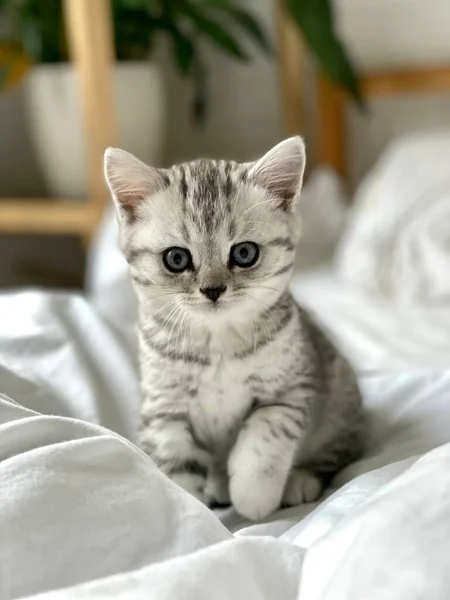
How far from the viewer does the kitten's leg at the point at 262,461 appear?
751mm

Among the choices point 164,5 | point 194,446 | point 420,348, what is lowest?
point 420,348

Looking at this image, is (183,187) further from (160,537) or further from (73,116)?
(73,116)

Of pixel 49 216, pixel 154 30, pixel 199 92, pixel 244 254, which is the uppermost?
pixel 154 30

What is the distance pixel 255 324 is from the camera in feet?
2.66

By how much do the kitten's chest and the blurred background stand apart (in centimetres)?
115

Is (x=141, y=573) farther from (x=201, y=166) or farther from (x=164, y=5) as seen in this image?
(x=164, y=5)

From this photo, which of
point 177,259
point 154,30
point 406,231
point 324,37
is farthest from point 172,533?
point 154,30

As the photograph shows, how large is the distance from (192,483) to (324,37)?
141 cm

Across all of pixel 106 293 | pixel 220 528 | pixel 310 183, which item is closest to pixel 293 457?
pixel 220 528

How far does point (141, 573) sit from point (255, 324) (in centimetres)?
36

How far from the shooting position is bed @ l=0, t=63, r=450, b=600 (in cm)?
49

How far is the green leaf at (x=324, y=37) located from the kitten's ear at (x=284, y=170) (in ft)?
3.81

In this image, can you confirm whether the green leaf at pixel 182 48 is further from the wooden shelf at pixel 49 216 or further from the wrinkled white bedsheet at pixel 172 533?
the wrinkled white bedsheet at pixel 172 533

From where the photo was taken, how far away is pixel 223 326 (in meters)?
0.81
